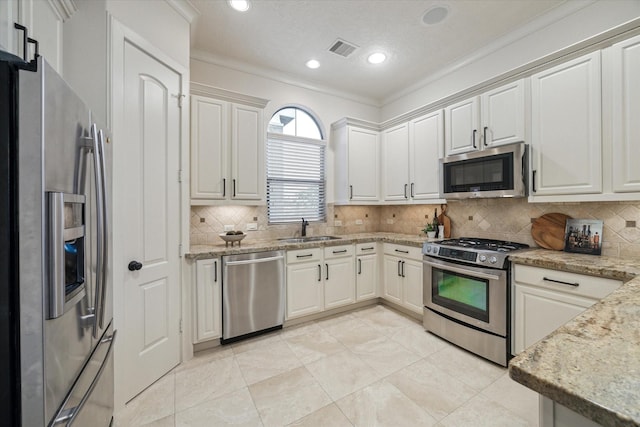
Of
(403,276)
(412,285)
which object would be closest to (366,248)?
(403,276)

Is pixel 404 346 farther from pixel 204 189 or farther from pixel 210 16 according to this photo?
pixel 210 16

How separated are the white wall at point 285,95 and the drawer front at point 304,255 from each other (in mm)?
1065

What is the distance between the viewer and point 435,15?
2500 millimetres

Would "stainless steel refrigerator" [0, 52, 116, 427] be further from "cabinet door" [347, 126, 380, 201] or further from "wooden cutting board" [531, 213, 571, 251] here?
"wooden cutting board" [531, 213, 571, 251]

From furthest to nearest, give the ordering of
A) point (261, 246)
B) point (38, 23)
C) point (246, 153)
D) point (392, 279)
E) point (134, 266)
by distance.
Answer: point (392, 279) → point (246, 153) → point (261, 246) → point (134, 266) → point (38, 23)

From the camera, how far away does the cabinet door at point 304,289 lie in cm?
297

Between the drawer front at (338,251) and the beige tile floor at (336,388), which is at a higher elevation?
the drawer front at (338,251)

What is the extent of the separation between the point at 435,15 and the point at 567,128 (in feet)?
4.97

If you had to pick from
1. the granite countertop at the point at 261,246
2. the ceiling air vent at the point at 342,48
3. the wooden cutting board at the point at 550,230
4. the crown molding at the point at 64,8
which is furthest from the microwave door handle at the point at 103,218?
the wooden cutting board at the point at 550,230

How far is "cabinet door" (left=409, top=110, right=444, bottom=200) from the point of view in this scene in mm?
3131

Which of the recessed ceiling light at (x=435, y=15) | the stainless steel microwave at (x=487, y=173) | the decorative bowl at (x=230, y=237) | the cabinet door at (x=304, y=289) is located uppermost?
the recessed ceiling light at (x=435, y=15)

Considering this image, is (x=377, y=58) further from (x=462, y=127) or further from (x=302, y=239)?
(x=302, y=239)

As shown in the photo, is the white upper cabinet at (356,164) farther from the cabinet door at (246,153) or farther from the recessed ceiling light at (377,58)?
the cabinet door at (246,153)

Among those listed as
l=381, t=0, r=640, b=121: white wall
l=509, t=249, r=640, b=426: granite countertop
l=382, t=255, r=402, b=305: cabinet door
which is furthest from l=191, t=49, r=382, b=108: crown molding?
l=509, t=249, r=640, b=426: granite countertop
